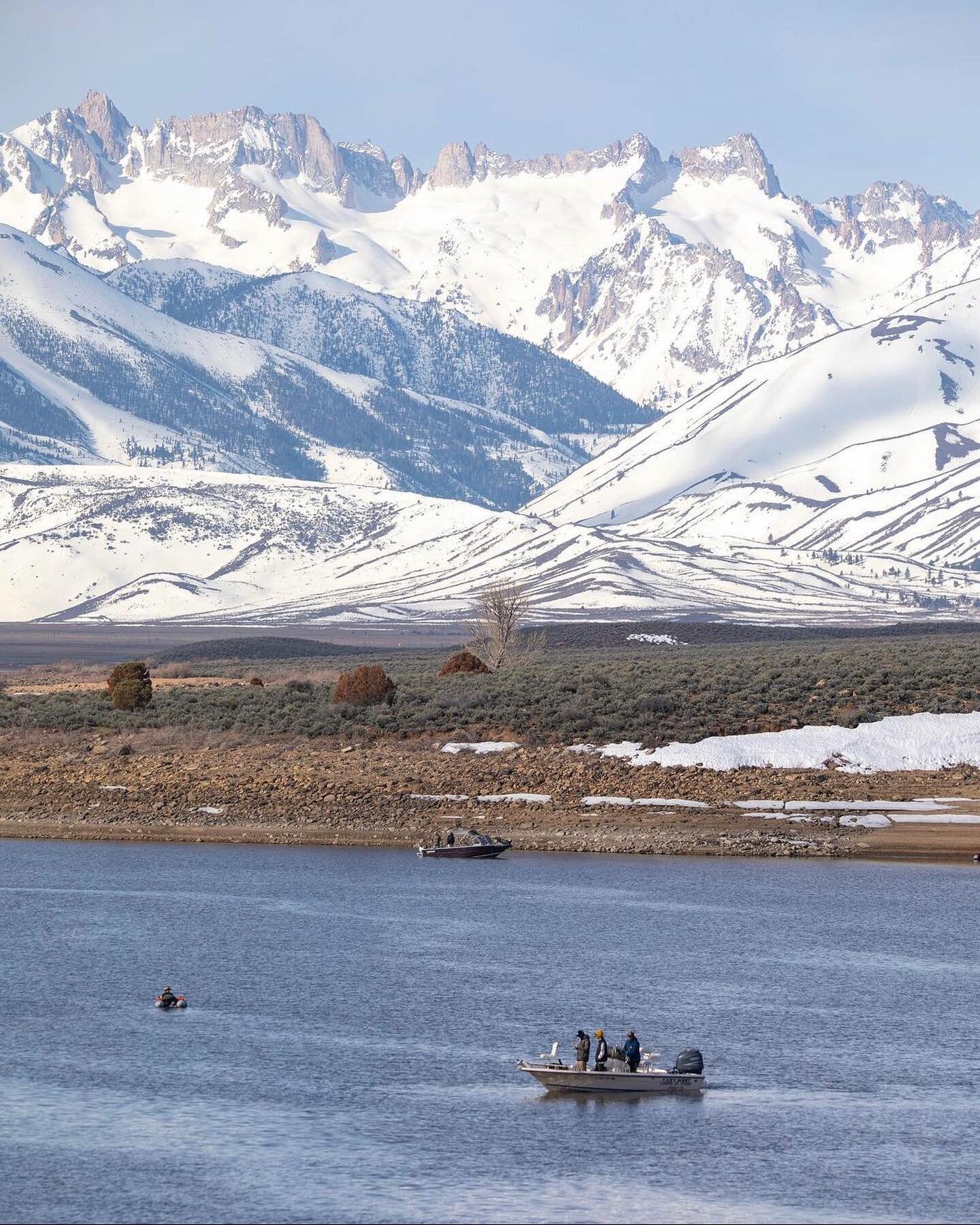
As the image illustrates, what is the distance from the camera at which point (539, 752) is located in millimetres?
91438

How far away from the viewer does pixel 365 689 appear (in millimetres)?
107688

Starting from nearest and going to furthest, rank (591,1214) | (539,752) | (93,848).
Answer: (591,1214) < (93,848) < (539,752)

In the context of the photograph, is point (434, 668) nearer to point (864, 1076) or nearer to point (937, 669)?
point (937, 669)

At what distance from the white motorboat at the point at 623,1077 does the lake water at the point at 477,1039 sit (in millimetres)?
356

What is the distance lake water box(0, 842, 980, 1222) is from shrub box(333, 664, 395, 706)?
1368 inches

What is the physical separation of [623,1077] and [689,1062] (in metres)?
1.46

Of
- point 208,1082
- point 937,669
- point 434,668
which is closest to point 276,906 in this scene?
point 208,1082

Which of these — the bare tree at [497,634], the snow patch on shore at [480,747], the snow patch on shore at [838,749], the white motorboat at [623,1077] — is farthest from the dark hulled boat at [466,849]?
the bare tree at [497,634]

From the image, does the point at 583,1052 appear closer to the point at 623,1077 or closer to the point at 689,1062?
the point at 623,1077

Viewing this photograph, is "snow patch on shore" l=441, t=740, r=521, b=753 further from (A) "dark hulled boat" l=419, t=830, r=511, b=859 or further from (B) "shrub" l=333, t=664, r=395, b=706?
(A) "dark hulled boat" l=419, t=830, r=511, b=859

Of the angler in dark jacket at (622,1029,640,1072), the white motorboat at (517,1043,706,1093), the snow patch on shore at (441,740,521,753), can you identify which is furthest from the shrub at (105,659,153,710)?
the angler in dark jacket at (622,1029,640,1072)

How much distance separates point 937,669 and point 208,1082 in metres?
65.6

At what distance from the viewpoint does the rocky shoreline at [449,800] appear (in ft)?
253

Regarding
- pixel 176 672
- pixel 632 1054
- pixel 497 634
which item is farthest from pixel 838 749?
pixel 176 672
